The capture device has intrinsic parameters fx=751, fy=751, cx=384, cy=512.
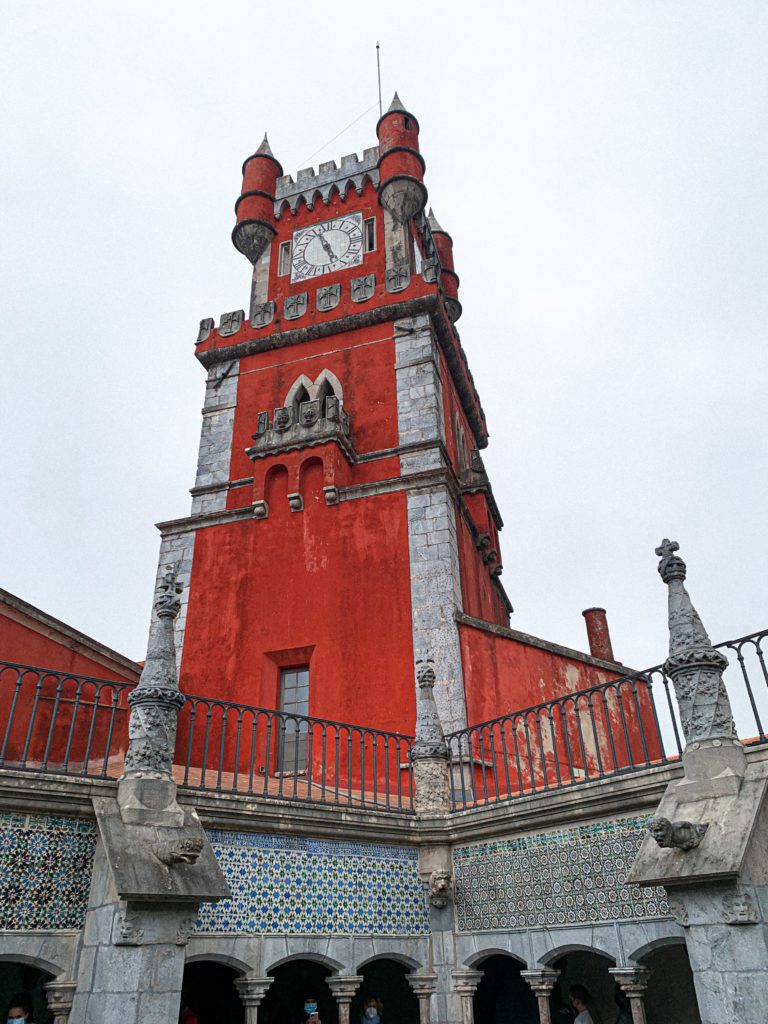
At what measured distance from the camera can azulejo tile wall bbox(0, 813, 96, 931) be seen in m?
6.36

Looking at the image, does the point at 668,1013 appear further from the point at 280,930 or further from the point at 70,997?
the point at 70,997

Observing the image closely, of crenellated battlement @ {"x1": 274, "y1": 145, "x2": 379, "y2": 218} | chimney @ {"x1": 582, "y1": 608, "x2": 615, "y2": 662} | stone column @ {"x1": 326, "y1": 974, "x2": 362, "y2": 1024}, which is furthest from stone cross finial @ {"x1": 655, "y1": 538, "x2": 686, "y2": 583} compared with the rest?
crenellated battlement @ {"x1": 274, "y1": 145, "x2": 379, "y2": 218}

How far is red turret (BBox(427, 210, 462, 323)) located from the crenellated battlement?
3899 mm

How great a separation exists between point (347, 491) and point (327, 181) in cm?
994

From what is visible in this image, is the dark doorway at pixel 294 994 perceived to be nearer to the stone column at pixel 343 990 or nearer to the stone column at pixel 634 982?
the stone column at pixel 343 990

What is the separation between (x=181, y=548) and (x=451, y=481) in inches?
214

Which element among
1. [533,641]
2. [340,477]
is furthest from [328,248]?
[533,641]

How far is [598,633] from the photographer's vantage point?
59.0 ft

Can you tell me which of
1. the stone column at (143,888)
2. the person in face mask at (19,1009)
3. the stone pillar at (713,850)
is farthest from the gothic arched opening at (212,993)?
the stone pillar at (713,850)

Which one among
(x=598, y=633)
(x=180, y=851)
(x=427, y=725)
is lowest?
(x=180, y=851)

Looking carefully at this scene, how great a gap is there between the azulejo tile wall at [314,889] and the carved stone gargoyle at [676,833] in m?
3.59

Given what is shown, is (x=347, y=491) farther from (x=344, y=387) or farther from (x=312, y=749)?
(x=312, y=749)

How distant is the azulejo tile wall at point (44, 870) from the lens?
636 cm

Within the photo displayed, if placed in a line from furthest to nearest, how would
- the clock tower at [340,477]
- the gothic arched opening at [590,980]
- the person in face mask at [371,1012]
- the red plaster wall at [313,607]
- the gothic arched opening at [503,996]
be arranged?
the clock tower at [340,477] → the red plaster wall at [313,607] → the gothic arched opening at [503,996] → the gothic arched opening at [590,980] → the person in face mask at [371,1012]
